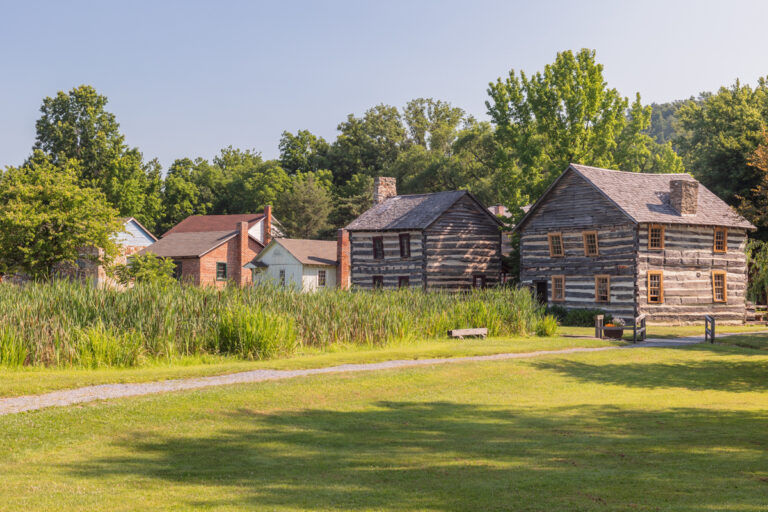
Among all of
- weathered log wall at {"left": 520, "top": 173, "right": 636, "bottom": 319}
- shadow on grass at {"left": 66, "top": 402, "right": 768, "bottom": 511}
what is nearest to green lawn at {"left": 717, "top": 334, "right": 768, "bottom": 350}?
weathered log wall at {"left": 520, "top": 173, "right": 636, "bottom": 319}

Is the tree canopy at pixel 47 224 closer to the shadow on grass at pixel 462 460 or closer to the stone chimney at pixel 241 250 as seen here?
the stone chimney at pixel 241 250

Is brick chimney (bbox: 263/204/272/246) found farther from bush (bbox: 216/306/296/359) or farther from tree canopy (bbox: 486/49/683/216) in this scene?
bush (bbox: 216/306/296/359)

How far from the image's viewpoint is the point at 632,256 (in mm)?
40312

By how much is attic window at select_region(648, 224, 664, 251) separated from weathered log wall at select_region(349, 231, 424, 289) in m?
14.6

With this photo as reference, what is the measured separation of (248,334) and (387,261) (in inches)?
1148

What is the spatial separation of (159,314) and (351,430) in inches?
387

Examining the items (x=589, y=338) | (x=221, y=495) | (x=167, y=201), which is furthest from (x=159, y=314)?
(x=167, y=201)

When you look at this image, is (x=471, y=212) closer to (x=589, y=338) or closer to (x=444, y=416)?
(x=589, y=338)

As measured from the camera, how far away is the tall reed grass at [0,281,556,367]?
20.3 metres

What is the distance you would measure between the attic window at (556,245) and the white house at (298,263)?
2261 centimetres

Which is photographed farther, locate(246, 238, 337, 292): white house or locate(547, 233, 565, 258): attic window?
locate(246, 238, 337, 292): white house

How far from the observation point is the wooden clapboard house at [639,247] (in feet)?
133

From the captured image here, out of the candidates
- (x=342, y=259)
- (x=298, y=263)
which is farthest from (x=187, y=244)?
(x=342, y=259)

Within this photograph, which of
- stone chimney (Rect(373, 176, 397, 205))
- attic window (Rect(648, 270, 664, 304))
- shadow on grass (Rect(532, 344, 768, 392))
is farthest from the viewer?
stone chimney (Rect(373, 176, 397, 205))
